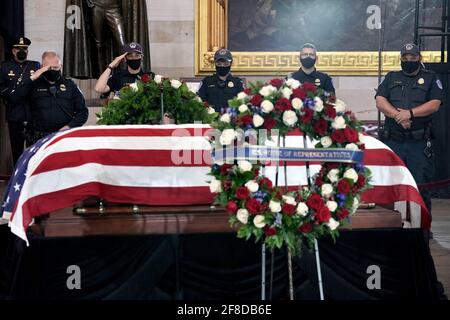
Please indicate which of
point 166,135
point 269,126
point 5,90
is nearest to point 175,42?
point 5,90

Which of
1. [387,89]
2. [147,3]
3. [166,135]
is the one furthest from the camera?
[147,3]

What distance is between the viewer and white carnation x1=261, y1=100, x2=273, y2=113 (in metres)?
3.96

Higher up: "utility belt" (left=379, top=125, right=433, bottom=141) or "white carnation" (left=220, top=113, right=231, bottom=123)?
"white carnation" (left=220, top=113, right=231, bottom=123)

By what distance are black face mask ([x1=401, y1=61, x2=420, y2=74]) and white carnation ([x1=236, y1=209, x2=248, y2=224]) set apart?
3.33 metres

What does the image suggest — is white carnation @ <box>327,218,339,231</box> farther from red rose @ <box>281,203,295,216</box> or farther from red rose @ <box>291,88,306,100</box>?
red rose @ <box>291,88,306,100</box>

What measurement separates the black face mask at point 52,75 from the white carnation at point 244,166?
4280mm

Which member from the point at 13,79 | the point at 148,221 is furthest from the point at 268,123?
the point at 13,79

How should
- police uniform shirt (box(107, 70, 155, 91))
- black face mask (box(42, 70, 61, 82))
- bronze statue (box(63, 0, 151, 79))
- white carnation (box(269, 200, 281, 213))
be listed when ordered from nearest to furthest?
white carnation (box(269, 200, 281, 213)) → police uniform shirt (box(107, 70, 155, 91)) → black face mask (box(42, 70, 61, 82)) → bronze statue (box(63, 0, 151, 79))

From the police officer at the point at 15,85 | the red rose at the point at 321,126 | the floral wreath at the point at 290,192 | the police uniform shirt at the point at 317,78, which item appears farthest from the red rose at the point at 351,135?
the police officer at the point at 15,85

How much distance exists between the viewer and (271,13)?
11.1 m

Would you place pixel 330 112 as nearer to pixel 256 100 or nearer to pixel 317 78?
pixel 256 100

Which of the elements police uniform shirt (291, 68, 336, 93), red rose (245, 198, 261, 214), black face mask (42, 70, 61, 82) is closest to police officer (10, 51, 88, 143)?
black face mask (42, 70, 61, 82)

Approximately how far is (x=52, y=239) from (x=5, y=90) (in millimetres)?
4781

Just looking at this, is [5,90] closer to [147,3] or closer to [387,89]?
[147,3]
